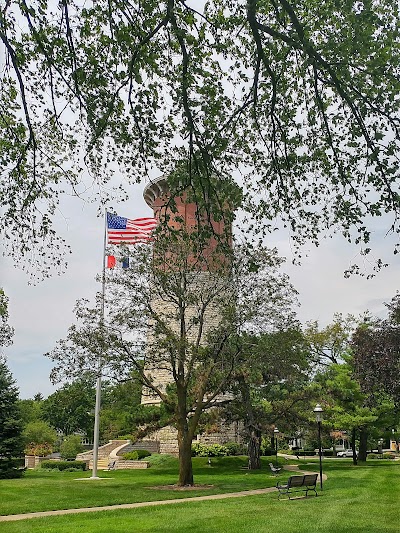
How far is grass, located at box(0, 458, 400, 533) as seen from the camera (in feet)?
39.4

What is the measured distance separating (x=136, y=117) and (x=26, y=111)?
146cm

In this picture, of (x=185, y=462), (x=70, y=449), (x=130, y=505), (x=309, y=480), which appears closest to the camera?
(x=130, y=505)

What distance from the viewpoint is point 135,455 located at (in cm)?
3694

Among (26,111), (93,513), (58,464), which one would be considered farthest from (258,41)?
(58,464)

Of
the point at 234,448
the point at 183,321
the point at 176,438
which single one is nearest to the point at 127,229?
the point at 183,321

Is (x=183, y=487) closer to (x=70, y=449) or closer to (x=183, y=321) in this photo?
(x=183, y=321)

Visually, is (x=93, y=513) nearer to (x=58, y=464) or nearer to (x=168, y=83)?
(x=168, y=83)

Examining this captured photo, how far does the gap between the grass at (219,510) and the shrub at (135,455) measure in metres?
13.1

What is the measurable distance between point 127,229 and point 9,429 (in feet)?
39.9

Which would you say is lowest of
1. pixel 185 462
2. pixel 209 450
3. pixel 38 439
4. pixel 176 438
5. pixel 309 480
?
pixel 309 480

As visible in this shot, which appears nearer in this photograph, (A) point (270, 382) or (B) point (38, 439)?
(A) point (270, 382)

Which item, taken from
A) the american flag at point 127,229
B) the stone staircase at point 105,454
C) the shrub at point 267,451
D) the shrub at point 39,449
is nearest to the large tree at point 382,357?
the american flag at point 127,229

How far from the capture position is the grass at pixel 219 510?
12.0 meters

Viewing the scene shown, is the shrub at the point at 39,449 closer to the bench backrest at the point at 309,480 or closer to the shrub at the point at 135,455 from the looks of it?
the shrub at the point at 135,455
